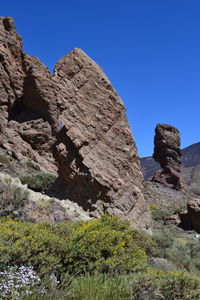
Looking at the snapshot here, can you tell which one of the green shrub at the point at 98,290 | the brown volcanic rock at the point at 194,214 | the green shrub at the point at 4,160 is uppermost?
the green shrub at the point at 4,160

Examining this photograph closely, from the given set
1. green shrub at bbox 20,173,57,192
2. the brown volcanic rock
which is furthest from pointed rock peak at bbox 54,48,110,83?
the brown volcanic rock

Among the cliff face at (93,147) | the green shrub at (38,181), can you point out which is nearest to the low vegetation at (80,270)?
the cliff face at (93,147)

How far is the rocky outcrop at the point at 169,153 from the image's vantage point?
52250mm

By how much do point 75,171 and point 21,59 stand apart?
18.1 metres

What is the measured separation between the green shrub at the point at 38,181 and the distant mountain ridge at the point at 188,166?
2421 inches

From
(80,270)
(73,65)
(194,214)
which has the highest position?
(73,65)

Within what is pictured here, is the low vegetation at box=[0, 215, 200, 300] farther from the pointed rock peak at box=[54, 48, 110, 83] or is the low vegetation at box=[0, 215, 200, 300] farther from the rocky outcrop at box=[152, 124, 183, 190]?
the rocky outcrop at box=[152, 124, 183, 190]

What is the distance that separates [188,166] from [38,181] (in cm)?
10557

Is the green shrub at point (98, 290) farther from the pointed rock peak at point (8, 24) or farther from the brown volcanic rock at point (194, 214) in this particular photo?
the pointed rock peak at point (8, 24)

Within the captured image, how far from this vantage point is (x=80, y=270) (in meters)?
5.00

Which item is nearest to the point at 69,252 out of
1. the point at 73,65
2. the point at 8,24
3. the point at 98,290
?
the point at 98,290

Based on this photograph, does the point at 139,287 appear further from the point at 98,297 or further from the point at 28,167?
the point at 28,167

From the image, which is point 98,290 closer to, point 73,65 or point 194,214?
point 73,65

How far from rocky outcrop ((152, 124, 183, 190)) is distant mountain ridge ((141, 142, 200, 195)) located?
26.6 meters
